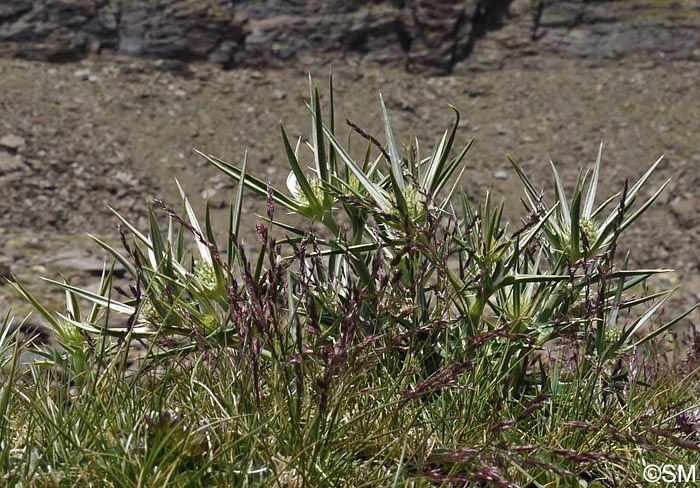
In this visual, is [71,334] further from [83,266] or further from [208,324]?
[83,266]

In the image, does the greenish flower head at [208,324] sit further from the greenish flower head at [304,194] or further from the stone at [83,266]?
the stone at [83,266]

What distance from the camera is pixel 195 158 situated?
33.6 feet

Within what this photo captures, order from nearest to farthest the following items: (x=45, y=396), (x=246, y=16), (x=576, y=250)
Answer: (x=45, y=396) → (x=576, y=250) → (x=246, y=16)

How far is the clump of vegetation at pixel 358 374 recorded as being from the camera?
51.1 inches

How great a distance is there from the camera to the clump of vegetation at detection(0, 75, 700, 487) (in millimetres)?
1299

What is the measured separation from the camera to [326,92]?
12375 millimetres

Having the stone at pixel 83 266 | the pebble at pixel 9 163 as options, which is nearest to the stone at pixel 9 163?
the pebble at pixel 9 163

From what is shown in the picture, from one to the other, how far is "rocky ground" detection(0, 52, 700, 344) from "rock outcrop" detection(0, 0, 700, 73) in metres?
0.30

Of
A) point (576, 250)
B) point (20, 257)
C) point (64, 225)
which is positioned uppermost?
point (576, 250)

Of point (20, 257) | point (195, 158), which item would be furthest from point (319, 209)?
point (195, 158)

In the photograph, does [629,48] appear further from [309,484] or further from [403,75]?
[309,484]

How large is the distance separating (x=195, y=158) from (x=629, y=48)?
790cm

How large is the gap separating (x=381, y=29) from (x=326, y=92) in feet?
5.92

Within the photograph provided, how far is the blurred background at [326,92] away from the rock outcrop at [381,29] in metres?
0.03
